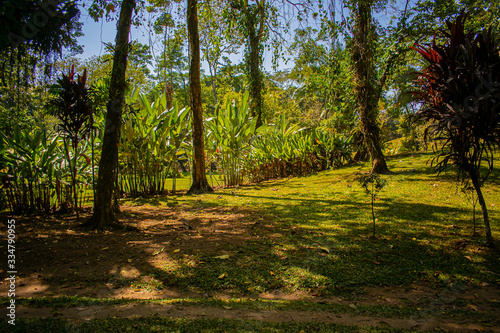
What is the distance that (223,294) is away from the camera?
2520mm

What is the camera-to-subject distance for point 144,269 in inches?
114

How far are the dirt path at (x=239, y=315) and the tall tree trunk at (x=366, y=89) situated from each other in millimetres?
5147

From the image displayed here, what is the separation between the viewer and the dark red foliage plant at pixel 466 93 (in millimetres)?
2814

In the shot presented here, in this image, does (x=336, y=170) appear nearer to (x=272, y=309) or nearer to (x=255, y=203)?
(x=255, y=203)

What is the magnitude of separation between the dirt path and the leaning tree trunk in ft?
6.91

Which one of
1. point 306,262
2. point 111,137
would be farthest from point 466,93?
point 111,137

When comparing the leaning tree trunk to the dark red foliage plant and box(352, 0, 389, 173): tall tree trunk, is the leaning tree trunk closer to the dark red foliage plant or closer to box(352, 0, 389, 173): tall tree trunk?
the dark red foliage plant

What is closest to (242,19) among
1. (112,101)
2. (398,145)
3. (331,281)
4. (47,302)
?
(112,101)

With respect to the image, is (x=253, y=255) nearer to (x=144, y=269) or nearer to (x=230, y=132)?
(x=144, y=269)

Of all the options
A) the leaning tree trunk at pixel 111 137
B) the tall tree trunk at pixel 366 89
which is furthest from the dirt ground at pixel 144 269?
the tall tree trunk at pixel 366 89

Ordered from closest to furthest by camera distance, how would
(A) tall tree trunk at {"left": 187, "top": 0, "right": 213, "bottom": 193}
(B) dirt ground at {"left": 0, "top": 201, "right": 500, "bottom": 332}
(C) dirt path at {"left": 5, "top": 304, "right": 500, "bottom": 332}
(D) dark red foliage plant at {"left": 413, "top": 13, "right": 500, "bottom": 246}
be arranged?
(C) dirt path at {"left": 5, "top": 304, "right": 500, "bottom": 332}, (B) dirt ground at {"left": 0, "top": 201, "right": 500, "bottom": 332}, (D) dark red foliage plant at {"left": 413, "top": 13, "right": 500, "bottom": 246}, (A) tall tree trunk at {"left": 187, "top": 0, "right": 213, "bottom": 193}

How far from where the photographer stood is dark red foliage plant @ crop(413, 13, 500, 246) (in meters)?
2.81

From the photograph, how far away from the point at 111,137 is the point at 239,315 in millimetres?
3027

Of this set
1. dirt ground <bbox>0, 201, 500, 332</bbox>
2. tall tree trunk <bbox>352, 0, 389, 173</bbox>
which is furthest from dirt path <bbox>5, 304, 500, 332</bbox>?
tall tree trunk <bbox>352, 0, 389, 173</bbox>
